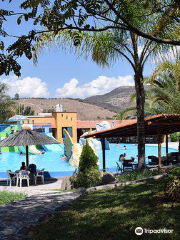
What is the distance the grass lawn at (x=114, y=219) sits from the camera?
4855 millimetres

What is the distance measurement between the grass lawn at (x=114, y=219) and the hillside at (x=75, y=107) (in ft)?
317

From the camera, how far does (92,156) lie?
496 inches

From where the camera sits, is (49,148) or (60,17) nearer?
(60,17)

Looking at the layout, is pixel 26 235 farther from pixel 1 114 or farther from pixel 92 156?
pixel 1 114

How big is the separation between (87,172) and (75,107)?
102748 millimetres

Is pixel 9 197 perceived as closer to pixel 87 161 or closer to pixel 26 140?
pixel 87 161

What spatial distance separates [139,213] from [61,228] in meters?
1.35

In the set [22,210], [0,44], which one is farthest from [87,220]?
[0,44]

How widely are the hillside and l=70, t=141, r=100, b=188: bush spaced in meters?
90.9

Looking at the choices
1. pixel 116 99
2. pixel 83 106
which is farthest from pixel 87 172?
pixel 116 99

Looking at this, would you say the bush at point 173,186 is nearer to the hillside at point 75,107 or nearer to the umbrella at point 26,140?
the umbrella at point 26,140

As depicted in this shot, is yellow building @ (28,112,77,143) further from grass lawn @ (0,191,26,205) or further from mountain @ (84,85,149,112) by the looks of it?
mountain @ (84,85,149,112)

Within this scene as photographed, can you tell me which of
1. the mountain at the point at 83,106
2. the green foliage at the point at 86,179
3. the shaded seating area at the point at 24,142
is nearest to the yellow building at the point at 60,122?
the shaded seating area at the point at 24,142

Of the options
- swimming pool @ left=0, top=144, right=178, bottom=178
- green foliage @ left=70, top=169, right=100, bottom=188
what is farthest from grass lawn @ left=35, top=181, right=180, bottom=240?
swimming pool @ left=0, top=144, right=178, bottom=178
